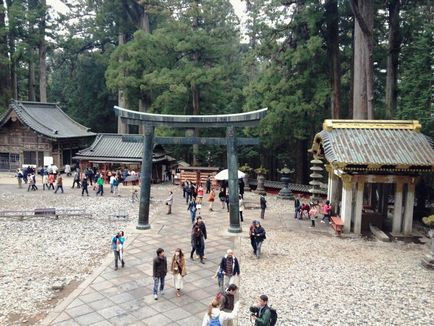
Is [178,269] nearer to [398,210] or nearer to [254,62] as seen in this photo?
[398,210]

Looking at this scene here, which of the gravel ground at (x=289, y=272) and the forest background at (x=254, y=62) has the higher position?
the forest background at (x=254, y=62)

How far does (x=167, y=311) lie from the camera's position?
1048cm

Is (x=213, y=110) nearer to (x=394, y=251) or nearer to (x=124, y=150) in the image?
(x=124, y=150)

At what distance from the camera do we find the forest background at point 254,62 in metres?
23.7

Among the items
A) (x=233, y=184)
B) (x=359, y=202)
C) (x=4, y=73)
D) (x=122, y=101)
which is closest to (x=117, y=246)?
(x=233, y=184)

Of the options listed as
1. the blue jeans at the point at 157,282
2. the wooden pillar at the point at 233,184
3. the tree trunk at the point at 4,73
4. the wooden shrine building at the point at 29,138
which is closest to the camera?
the blue jeans at the point at 157,282

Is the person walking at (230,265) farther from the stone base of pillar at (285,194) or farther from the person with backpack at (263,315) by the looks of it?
the stone base of pillar at (285,194)

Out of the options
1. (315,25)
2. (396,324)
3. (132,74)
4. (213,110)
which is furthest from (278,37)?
(396,324)

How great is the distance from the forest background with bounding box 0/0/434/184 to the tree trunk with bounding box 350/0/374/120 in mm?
54

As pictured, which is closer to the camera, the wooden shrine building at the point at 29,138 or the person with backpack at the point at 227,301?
the person with backpack at the point at 227,301

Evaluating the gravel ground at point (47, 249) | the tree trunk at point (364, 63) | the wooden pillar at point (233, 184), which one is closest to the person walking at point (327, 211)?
the wooden pillar at point (233, 184)

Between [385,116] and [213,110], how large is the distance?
1542 centimetres

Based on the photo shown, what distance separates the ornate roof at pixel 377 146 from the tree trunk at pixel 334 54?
6.80 metres

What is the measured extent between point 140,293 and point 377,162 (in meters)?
11.4
